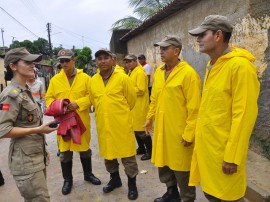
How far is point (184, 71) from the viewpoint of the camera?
10.1ft

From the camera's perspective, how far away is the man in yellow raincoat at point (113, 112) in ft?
12.1

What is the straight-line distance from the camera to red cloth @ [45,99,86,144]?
11.4 feet

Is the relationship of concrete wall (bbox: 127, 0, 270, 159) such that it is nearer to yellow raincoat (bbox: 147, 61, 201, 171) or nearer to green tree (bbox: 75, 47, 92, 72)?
yellow raincoat (bbox: 147, 61, 201, 171)

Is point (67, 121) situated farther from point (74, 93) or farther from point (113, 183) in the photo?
point (113, 183)

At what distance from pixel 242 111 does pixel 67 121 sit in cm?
225

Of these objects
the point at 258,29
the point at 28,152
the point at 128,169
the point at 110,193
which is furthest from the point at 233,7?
the point at 28,152

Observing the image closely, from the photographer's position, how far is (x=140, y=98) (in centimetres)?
553

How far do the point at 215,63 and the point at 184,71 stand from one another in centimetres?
66

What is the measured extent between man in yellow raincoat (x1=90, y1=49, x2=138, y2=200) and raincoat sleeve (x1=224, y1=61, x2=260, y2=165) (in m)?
1.76

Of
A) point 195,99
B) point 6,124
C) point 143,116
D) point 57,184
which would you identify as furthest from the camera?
point 143,116

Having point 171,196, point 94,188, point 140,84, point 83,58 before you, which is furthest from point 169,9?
point 83,58

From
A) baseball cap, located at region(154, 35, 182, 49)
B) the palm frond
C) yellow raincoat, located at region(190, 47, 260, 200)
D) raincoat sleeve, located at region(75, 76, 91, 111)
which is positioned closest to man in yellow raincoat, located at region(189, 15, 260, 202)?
yellow raincoat, located at region(190, 47, 260, 200)

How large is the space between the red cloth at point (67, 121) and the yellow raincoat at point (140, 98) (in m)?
1.86

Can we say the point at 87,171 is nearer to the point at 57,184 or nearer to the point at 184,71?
the point at 57,184
